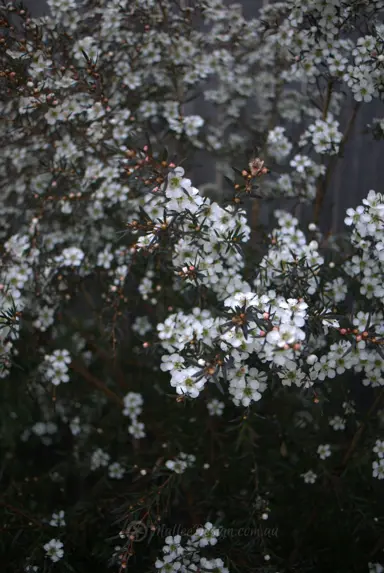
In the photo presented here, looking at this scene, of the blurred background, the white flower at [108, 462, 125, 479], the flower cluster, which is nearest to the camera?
the flower cluster

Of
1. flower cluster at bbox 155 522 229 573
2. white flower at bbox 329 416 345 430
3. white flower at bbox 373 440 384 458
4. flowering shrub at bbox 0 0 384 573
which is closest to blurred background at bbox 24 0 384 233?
flowering shrub at bbox 0 0 384 573

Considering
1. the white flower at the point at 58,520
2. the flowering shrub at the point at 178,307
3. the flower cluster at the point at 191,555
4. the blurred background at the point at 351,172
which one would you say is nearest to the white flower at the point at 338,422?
the flowering shrub at the point at 178,307

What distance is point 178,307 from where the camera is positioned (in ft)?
6.83

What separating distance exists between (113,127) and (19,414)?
3.82 feet

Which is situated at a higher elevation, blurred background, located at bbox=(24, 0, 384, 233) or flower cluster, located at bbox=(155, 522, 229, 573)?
→ blurred background, located at bbox=(24, 0, 384, 233)

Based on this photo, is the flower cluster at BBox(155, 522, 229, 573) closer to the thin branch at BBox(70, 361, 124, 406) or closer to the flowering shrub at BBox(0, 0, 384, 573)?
the flowering shrub at BBox(0, 0, 384, 573)

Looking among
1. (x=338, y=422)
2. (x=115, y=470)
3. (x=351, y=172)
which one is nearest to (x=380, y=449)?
(x=338, y=422)

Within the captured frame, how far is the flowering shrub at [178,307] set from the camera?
1562 mm

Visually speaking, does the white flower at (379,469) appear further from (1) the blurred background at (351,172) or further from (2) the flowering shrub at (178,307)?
(1) the blurred background at (351,172)

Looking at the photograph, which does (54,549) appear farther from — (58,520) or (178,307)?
(178,307)

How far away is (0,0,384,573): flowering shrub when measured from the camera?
1.56 m

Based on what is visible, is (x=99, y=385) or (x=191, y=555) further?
(x=99, y=385)

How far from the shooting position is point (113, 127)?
2.01 metres

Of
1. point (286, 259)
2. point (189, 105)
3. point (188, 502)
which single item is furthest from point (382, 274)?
point (189, 105)
